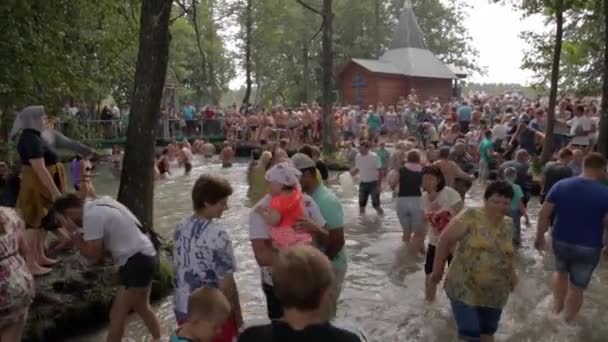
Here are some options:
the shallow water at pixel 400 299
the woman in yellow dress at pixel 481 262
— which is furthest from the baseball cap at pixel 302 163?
the shallow water at pixel 400 299

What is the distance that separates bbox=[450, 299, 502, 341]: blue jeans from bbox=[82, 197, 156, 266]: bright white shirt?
2499 millimetres

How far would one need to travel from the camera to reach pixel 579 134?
1722 centimetres

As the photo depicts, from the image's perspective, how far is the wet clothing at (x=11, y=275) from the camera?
4648 mm

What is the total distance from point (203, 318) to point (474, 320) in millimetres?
2384

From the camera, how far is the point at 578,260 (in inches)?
261

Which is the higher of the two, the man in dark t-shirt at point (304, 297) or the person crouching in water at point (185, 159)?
the man in dark t-shirt at point (304, 297)

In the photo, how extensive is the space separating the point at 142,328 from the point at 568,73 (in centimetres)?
2769

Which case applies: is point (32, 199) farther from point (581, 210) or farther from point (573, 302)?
point (573, 302)

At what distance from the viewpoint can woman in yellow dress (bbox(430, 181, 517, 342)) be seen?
500 centimetres

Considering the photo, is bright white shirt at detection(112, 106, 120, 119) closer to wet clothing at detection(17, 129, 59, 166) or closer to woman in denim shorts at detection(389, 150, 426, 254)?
woman in denim shorts at detection(389, 150, 426, 254)

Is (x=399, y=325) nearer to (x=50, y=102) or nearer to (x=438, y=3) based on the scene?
(x=50, y=102)

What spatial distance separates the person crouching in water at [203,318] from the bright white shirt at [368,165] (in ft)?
30.8

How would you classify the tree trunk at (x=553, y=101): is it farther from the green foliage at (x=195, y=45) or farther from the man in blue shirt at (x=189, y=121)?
the man in blue shirt at (x=189, y=121)

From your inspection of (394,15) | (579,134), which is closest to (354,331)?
(579,134)
